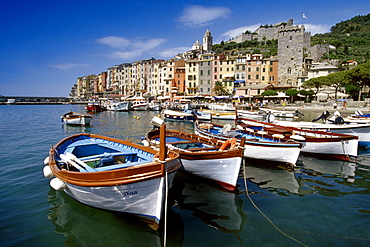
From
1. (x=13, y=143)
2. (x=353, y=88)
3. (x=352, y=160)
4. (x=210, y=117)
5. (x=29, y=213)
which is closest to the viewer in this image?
(x=29, y=213)

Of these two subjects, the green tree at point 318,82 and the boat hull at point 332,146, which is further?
the green tree at point 318,82

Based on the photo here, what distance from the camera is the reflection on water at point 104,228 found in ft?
19.6

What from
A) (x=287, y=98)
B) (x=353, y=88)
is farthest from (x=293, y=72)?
(x=353, y=88)

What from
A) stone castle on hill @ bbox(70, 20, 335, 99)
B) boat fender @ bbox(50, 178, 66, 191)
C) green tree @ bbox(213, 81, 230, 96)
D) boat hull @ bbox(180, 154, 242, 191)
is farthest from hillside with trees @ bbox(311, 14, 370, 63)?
boat fender @ bbox(50, 178, 66, 191)

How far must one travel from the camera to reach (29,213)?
7508mm

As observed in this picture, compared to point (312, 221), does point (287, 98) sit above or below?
above

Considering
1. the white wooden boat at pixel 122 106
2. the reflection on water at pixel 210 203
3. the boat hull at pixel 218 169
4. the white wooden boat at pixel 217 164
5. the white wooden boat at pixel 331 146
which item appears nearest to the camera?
the reflection on water at pixel 210 203

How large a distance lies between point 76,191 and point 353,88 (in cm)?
6104

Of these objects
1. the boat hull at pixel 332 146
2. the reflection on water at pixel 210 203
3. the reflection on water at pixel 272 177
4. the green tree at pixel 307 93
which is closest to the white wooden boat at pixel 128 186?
the reflection on water at pixel 210 203

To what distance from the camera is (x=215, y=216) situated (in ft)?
23.9

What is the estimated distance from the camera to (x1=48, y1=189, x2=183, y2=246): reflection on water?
236 inches

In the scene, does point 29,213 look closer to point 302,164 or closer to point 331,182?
point 331,182

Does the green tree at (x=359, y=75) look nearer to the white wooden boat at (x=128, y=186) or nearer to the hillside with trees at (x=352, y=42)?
the hillside with trees at (x=352, y=42)

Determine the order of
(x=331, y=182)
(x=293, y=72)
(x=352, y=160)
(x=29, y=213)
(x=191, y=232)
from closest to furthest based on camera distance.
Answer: (x=191, y=232)
(x=29, y=213)
(x=331, y=182)
(x=352, y=160)
(x=293, y=72)
